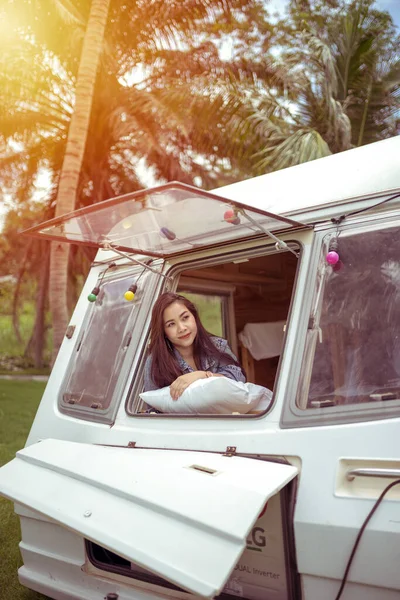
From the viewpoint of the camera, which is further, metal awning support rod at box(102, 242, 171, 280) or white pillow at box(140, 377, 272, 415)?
metal awning support rod at box(102, 242, 171, 280)

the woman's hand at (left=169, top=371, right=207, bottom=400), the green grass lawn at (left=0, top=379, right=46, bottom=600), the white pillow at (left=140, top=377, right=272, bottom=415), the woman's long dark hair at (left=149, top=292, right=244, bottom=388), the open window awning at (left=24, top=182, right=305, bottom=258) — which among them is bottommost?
the green grass lawn at (left=0, top=379, right=46, bottom=600)

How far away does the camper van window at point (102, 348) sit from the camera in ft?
13.7

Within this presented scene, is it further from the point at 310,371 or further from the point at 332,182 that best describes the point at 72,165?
the point at 310,371

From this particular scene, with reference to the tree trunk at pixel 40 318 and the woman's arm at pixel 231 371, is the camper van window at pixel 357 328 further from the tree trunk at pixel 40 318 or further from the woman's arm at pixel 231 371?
the tree trunk at pixel 40 318

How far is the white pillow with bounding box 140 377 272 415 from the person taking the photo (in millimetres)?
3486

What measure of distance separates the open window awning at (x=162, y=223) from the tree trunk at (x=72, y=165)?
7.18m

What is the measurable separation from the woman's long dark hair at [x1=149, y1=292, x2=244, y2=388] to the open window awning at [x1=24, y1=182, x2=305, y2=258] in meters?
0.38

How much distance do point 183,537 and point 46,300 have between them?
1719cm

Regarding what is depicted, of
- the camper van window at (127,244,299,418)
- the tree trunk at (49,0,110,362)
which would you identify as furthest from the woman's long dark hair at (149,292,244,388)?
the tree trunk at (49,0,110,362)

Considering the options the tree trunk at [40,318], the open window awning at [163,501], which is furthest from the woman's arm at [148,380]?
the tree trunk at [40,318]

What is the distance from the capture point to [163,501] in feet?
9.12

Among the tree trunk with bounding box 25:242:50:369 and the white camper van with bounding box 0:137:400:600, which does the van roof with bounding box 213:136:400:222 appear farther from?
the tree trunk with bounding box 25:242:50:369

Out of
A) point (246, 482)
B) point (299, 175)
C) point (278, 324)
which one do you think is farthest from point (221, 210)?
point (278, 324)

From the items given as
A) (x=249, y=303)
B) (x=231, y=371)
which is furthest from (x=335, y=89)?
(x=231, y=371)
